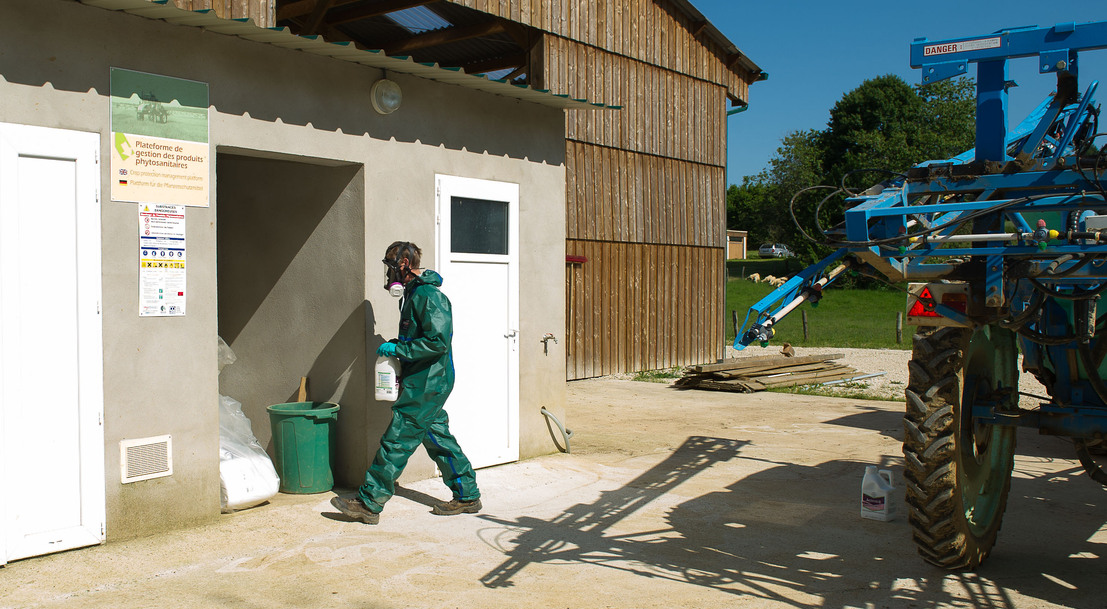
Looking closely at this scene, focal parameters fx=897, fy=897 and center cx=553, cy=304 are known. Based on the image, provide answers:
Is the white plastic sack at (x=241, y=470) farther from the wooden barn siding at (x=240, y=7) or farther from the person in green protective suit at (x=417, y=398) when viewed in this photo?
the wooden barn siding at (x=240, y=7)

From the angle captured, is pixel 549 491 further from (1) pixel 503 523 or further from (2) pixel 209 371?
(2) pixel 209 371

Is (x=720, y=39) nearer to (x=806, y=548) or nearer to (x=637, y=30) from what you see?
(x=637, y=30)

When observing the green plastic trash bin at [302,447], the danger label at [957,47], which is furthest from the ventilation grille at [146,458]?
the danger label at [957,47]

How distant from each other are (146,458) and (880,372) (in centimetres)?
1404

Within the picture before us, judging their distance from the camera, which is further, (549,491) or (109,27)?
(549,491)

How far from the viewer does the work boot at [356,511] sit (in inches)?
254

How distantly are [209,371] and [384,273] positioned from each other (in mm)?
1638

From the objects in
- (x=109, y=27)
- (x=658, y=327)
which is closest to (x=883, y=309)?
(x=658, y=327)

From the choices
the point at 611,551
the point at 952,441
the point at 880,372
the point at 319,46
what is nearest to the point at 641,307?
the point at 880,372

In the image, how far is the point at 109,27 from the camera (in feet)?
19.1

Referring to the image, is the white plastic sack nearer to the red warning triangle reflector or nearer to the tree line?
the red warning triangle reflector

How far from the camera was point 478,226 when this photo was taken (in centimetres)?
825

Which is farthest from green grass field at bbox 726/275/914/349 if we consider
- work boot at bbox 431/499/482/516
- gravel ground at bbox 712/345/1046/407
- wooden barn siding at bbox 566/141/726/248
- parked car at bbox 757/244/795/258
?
parked car at bbox 757/244/795/258

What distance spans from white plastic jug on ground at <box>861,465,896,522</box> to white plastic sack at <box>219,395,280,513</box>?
14.8 ft
